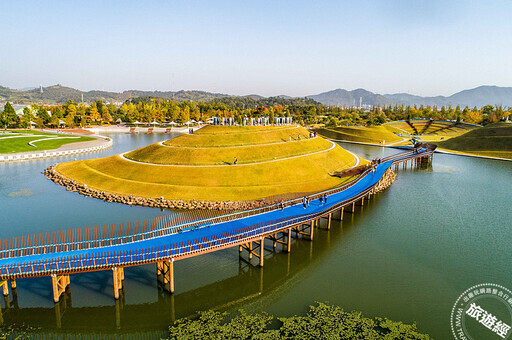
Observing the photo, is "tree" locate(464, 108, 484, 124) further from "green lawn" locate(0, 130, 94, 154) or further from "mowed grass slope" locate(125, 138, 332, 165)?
"green lawn" locate(0, 130, 94, 154)

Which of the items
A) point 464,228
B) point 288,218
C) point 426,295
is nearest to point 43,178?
point 288,218

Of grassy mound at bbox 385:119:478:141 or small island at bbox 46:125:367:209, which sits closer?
small island at bbox 46:125:367:209

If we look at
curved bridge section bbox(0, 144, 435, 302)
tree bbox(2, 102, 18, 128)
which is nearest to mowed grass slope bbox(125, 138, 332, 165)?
curved bridge section bbox(0, 144, 435, 302)

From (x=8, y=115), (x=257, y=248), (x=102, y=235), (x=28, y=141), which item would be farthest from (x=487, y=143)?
(x=8, y=115)

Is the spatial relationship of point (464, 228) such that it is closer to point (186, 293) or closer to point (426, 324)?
point (426, 324)

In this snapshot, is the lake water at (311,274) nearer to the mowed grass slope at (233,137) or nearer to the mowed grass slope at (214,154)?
the mowed grass slope at (214,154)

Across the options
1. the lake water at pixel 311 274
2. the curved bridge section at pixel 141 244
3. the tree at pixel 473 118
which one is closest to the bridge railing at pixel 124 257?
the curved bridge section at pixel 141 244

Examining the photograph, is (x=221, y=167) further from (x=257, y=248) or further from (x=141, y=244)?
(x=141, y=244)
